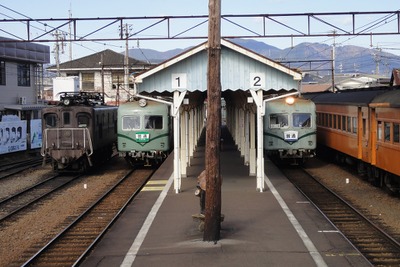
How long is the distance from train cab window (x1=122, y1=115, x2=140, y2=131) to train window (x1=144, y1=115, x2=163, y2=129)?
33cm

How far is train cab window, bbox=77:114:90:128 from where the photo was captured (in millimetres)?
23266

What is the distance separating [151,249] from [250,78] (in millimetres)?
7874

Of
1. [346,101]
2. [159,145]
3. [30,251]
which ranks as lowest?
[30,251]

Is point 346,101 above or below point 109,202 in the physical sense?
above

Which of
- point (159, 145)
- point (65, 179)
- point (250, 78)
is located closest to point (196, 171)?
point (159, 145)

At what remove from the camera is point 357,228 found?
13.5 metres

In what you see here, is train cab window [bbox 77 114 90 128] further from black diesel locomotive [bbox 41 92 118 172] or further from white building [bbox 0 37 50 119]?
white building [bbox 0 37 50 119]

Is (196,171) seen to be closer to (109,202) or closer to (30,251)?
(109,202)

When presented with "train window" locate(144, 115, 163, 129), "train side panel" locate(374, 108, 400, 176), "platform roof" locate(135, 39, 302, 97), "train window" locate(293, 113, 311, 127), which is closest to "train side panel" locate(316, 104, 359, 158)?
"train window" locate(293, 113, 311, 127)

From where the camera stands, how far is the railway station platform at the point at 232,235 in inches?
389

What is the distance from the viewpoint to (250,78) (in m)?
17.2

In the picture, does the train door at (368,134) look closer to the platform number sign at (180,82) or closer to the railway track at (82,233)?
the platform number sign at (180,82)

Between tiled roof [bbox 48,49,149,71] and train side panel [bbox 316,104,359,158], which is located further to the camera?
tiled roof [bbox 48,49,149,71]

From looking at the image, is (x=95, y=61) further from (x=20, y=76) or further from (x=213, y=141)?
(x=213, y=141)
